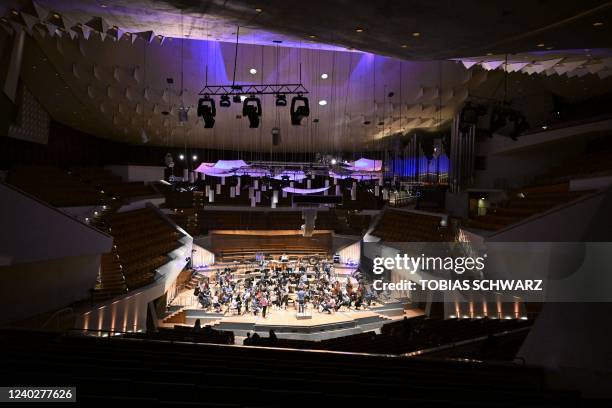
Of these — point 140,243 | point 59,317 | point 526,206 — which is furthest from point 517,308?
point 140,243

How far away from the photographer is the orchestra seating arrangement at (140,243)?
10484 millimetres

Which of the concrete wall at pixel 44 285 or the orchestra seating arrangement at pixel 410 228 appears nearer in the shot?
the concrete wall at pixel 44 285

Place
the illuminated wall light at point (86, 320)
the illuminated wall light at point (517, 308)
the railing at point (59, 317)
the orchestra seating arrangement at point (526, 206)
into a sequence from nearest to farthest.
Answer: the railing at point (59, 317) < the illuminated wall light at point (86, 320) < the orchestra seating arrangement at point (526, 206) < the illuminated wall light at point (517, 308)

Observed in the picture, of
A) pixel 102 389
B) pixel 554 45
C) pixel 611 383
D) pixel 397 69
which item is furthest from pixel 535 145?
pixel 102 389

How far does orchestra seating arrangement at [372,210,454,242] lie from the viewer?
46.4 feet

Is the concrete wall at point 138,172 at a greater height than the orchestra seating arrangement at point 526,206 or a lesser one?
greater

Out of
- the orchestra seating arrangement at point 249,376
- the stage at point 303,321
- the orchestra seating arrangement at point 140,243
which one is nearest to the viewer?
the orchestra seating arrangement at point 249,376

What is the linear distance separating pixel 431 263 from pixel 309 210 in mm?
6927

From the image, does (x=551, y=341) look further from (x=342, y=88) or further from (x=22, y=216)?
(x=342, y=88)

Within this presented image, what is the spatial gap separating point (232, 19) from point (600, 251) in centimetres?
545

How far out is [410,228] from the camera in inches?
637
